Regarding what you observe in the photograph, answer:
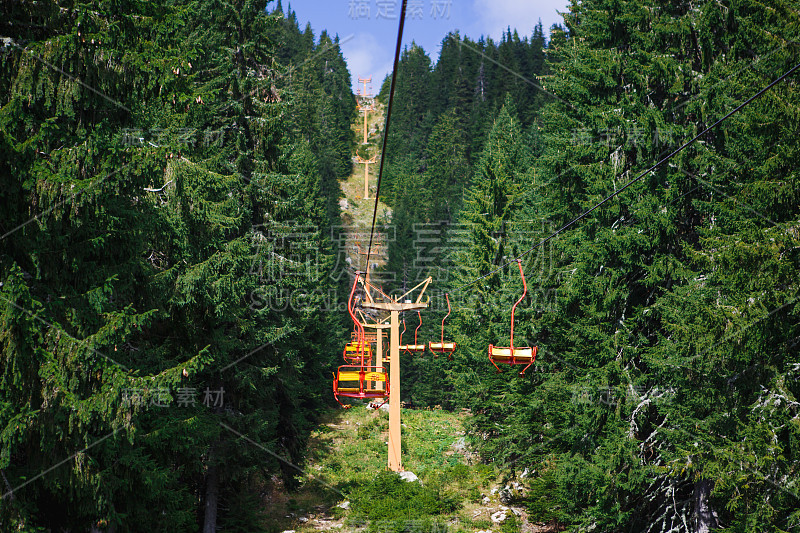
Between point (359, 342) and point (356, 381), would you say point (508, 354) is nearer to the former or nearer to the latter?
point (356, 381)

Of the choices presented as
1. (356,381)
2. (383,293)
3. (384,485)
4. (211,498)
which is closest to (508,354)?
(383,293)

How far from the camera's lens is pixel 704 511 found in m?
12.7

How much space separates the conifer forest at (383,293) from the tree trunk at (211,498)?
0.07 m

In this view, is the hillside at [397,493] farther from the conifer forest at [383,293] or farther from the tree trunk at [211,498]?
the tree trunk at [211,498]

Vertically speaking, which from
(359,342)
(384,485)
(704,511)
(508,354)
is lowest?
(384,485)

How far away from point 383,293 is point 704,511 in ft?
28.1

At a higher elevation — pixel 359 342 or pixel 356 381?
pixel 359 342

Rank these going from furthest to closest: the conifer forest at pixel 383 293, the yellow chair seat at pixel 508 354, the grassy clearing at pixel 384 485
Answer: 1. the grassy clearing at pixel 384 485
2. the yellow chair seat at pixel 508 354
3. the conifer forest at pixel 383 293

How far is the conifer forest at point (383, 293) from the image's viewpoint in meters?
7.59

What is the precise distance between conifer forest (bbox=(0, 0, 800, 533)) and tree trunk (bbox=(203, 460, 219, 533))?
7 cm

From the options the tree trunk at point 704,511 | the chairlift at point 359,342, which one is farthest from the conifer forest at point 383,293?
the chairlift at point 359,342

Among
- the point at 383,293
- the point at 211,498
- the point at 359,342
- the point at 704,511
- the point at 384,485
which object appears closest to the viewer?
the point at 704,511

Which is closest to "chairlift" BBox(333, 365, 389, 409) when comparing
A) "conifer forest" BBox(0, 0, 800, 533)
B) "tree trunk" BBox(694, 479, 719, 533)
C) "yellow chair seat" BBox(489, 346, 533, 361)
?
"conifer forest" BBox(0, 0, 800, 533)

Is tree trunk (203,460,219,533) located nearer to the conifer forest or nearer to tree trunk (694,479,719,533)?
the conifer forest
